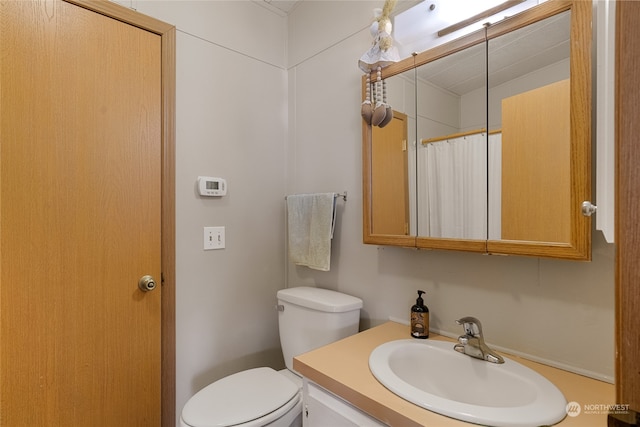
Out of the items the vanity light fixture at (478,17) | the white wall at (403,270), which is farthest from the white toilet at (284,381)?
the vanity light fixture at (478,17)

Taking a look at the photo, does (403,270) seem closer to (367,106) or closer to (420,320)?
(420,320)

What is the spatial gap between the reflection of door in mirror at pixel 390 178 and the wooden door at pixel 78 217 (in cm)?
99

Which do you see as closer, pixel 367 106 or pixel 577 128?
pixel 577 128

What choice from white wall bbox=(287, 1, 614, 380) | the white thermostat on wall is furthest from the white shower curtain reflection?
the white thermostat on wall

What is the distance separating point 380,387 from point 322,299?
620 millimetres

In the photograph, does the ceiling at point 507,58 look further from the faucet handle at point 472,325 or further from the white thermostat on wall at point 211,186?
the white thermostat on wall at point 211,186

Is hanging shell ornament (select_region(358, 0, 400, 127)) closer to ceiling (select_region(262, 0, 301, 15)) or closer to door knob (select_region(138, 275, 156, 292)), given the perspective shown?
ceiling (select_region(262, 0, 301, 15))

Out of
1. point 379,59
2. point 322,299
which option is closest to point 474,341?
point 322,299

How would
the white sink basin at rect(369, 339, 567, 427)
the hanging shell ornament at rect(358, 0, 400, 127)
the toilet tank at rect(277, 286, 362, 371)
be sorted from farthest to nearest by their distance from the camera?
the toilet tank at rect(277, 286, 362, 371) → the hanging shell ornament at rect(358, 0, 400, 127) → the white sink basin at rect(369, 339, 567, 427)

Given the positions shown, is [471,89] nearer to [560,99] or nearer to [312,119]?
[560,99]

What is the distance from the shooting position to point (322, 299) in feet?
4.75

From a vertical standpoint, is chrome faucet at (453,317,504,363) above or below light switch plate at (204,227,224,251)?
below

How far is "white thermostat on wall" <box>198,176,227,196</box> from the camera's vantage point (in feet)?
5.09

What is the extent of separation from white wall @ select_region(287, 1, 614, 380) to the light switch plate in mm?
482
